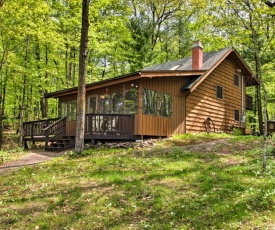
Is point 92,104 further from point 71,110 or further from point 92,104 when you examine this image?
point 71,110

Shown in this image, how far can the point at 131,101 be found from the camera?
14.0m

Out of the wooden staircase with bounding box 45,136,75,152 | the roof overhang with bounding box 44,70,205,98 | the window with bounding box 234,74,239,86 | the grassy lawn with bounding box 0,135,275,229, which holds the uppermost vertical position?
Result: the window with bounding box 234,74,239,86

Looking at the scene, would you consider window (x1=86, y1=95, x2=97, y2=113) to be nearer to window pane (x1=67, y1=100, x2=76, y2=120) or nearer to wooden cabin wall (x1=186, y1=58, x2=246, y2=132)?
window pane (x1=67, y1=100, x2=76, y2=120)

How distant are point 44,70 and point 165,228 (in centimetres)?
1761

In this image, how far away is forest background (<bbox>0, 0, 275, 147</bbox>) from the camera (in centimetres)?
1252

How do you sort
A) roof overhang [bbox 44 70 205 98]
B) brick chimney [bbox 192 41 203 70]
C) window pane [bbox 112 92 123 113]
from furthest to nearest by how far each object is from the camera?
brick chimney [bbox 192 41 203 70], window pane [bbox 112 92 123 113], roof overhang [bbox 44 70 205 98]

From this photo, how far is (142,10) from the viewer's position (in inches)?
1142

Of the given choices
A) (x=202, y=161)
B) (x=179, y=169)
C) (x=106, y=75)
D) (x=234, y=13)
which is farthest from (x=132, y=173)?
(x=106, y=75)

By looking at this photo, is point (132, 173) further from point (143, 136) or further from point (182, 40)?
point (182, 40)

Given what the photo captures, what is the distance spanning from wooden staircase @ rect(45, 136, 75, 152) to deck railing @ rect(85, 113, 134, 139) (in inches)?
71.7

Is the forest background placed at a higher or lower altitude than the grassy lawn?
higher

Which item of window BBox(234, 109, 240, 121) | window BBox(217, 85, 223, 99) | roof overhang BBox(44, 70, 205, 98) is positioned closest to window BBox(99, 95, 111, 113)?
roof overhang BBox(44, 70, 205, 98)

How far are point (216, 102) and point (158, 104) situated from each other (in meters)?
5.96

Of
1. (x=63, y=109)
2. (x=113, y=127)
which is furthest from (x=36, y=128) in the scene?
(x=113, y=127)
